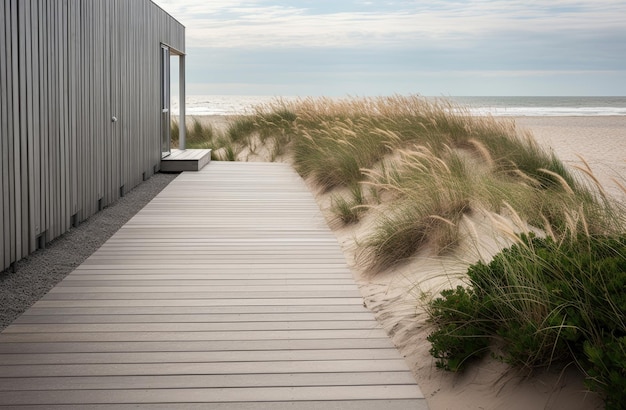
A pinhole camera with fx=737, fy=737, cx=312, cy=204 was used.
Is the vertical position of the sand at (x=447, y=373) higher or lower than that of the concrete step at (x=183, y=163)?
lower

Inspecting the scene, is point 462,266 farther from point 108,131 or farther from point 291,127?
point 291,127

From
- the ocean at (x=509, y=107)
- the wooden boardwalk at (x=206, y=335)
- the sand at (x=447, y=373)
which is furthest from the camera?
the ocean at (x=509, y=107)

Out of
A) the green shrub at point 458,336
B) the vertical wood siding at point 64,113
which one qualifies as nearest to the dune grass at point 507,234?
the green shrub at point 458,336

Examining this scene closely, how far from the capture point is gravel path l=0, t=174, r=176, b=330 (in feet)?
12.7

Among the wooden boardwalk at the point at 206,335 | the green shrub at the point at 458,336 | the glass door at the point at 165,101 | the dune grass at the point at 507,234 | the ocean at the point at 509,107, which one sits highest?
the ocean at the point at 509,107

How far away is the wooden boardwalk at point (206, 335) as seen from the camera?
2586mm

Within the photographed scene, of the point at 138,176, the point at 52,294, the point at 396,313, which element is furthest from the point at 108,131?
the point at 396,313

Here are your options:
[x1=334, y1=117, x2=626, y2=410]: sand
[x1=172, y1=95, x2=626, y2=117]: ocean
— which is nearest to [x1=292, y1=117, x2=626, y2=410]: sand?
[x1=334, y1=117, x2=626, y2=410]: sand

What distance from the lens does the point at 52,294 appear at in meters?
3.82

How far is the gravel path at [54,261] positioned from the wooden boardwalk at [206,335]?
15 cm

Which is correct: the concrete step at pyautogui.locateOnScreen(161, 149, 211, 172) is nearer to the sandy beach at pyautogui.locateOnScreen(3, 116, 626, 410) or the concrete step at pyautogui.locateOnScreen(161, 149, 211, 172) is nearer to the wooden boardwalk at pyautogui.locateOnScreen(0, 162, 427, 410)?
the sandy beach at pyautogui.locateOnScreen(3, 116, 626, 410)

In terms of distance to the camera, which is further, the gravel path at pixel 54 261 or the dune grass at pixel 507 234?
the gravel path at pixel 54 261

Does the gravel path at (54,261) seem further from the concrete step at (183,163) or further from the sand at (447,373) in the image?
the concrete step at (183,163)

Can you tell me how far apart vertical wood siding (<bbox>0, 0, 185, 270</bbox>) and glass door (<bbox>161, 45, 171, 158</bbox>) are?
1.77 m
